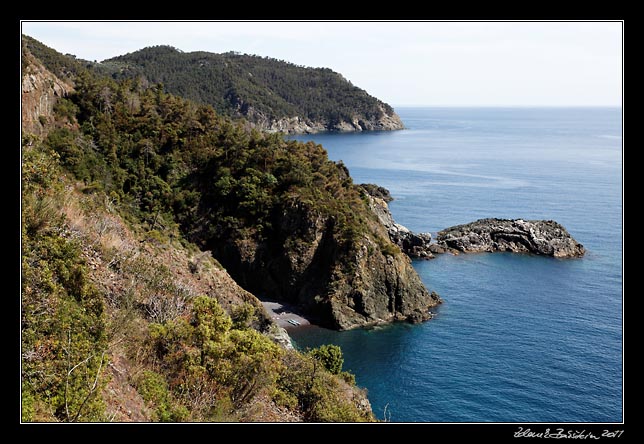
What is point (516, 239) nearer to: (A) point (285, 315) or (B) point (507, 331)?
(B) point (507, 331)

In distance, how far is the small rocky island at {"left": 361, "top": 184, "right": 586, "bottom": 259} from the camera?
74.6 meters

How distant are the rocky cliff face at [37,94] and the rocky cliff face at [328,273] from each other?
917 inches

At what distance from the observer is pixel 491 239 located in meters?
78.9

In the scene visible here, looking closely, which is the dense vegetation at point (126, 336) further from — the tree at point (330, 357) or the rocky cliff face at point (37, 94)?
the rocky cliff face at point (37, 94)

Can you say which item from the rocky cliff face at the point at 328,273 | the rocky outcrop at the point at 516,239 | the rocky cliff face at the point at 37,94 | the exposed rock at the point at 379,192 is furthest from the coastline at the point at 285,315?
the exposed rock at the point at 379,192

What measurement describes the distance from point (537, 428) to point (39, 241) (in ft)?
48.9

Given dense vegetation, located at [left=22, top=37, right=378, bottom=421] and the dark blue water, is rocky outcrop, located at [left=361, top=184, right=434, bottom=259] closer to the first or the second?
the dark blue water

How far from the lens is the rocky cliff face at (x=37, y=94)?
162 feet

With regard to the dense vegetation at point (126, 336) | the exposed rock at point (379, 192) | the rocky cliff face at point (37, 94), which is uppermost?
the rocky cliff face at point (37, 94)

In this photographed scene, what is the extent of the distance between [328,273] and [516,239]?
121ft

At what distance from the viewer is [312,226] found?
57.9 meters

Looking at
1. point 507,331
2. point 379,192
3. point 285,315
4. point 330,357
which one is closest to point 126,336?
point 330,357

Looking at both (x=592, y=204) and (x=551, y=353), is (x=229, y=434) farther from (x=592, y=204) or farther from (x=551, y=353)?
(x=592, y=204)

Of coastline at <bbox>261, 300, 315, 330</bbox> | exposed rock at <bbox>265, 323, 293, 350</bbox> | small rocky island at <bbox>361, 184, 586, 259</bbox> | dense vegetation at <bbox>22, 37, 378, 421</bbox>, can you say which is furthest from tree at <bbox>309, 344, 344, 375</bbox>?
small rocky island at <bbox>361, 184, 586, 259</bbox>
